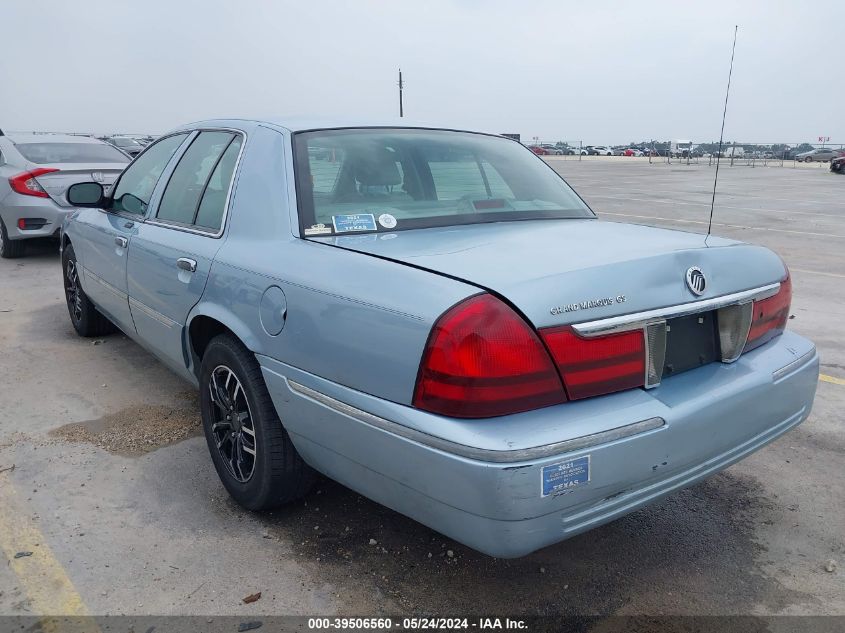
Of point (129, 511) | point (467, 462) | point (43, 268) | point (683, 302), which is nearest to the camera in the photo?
point (467, 462)

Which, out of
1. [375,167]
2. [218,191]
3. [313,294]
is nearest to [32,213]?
[218,191]

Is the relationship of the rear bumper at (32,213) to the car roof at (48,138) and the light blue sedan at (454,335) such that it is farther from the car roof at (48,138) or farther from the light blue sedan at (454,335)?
the light blue sedan at (454,335)

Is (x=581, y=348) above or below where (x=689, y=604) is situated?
above

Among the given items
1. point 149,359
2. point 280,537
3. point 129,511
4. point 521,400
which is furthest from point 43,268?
point 521,400

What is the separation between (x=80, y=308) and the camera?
5.43 m

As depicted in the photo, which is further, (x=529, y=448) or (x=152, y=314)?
(x=152, y=314)

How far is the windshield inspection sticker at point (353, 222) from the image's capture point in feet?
9.05

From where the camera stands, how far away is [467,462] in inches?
77.5

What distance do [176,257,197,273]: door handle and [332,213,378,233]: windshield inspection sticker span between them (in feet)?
2.44

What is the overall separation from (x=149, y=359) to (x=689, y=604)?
3819mm

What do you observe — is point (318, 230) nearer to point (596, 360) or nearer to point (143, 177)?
point (596, 360)

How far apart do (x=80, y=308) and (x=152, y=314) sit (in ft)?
7.04

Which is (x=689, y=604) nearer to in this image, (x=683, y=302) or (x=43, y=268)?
(x=683, y=302)

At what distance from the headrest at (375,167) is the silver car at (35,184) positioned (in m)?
5.86
